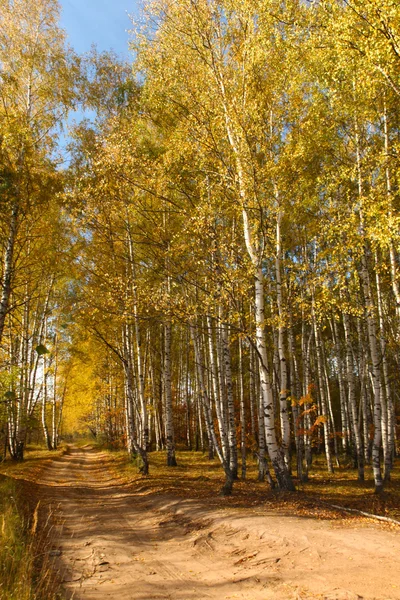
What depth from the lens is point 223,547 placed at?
20.1 ft

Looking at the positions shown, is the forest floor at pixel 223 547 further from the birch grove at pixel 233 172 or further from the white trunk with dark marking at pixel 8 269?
the white trunk with dark marking at pixel 8 269

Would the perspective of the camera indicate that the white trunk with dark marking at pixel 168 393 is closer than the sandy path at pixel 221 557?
No

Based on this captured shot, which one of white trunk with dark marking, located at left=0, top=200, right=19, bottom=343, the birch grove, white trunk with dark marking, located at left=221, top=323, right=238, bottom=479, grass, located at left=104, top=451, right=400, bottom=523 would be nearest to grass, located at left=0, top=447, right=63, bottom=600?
grass, located at left=104, top=451, right=400, bottom=523

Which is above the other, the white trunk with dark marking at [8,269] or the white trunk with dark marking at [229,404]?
the white trunk with dark marking at [8,269]

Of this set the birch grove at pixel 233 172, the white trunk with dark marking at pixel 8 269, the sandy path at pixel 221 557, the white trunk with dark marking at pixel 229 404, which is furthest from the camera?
the white trunk with dark marking at pixel 229 404

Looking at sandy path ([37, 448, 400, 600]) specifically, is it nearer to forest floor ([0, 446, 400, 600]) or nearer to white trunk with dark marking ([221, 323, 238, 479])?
forest floor ([0, 446, 400, 600])

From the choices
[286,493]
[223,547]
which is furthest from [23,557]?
[286,493]

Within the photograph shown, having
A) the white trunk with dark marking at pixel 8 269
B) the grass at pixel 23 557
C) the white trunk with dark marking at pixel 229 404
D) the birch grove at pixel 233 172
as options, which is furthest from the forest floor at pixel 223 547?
the white trunk with dark marking at pixel 8 269

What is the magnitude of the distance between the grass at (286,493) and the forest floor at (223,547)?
58 millimetres

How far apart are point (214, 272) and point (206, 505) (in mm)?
5048

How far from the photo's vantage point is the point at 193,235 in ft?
32.7

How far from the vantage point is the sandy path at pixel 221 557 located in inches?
172

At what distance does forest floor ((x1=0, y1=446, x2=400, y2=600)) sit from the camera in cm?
443

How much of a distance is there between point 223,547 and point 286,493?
322cm
